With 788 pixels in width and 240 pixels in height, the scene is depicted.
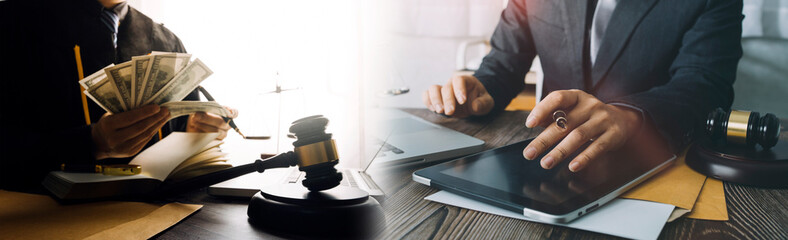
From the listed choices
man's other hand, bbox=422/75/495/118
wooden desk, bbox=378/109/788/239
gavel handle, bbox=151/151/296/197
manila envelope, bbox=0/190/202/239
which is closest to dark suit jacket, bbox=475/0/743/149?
man's other hand, bbox=422/75/495/118

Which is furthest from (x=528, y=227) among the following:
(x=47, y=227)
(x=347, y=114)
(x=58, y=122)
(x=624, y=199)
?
(x=58, y=122)

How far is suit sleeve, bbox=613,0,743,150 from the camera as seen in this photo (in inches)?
21.8

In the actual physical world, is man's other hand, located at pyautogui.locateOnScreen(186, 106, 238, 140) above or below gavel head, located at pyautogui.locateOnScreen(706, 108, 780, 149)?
below

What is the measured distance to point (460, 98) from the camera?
75 cm

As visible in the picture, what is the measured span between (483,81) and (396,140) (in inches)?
12.8

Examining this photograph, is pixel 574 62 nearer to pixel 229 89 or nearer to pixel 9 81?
pixel 229 89

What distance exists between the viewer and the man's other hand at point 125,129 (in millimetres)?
539

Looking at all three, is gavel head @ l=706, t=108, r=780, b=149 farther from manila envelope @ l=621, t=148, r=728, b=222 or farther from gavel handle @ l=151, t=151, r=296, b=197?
gavel handle @ l=151, t=151, r=296, b=197

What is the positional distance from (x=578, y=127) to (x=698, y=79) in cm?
33

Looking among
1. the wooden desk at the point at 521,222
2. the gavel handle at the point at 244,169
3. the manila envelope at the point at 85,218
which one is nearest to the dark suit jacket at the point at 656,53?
the wooden desk at the point at 521,222

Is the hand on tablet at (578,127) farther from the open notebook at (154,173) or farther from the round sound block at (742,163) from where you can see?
the open notebook at (154,173)

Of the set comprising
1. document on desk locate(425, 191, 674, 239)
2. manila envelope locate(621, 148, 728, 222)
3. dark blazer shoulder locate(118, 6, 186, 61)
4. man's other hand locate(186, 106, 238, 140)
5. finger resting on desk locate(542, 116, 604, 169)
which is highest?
dark blazer shoulder locate(118, 6, 186, 61)

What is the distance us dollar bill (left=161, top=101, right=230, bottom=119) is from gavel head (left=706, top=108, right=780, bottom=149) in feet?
1.81

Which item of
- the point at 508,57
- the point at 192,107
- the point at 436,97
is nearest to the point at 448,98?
the point at 436,97
